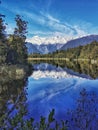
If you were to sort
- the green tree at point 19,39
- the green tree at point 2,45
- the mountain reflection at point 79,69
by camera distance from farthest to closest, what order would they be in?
the green tree at point 19,39 → the mountain reflection at point 79,69 → the green tree at point 2,45

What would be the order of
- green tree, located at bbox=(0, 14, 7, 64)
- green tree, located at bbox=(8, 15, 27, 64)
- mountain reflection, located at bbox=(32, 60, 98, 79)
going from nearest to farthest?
green tree, located at bbox=(0, 14, 7, 64) → mountain reflection, located at bbox=(32, 60, 98, 79) → green tree, located at bbox=(8, 15, 27, 64)

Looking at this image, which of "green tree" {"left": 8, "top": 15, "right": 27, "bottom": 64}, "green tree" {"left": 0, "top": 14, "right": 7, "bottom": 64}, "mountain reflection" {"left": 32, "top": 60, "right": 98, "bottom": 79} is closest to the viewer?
"green tree" {"left": 0, "top": 14, "right": 7, "bottom": 64}

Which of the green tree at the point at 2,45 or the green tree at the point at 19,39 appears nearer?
the green tree at the point at 2,45

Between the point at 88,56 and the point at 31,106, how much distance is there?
6316 inches

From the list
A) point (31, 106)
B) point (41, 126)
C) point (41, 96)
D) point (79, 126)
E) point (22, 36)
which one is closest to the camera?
point (41, 126)

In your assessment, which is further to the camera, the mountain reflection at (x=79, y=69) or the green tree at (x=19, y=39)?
the green tree at (x=19, y=39)

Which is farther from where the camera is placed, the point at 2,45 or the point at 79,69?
the point at 79,69

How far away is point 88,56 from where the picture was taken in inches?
7343

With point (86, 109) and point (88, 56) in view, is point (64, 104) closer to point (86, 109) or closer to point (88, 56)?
point (86, 109)

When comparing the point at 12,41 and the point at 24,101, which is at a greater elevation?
the point at 12,41

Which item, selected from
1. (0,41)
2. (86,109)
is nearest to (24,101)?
(86,109)

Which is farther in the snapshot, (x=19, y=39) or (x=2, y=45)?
(x=19, y=39)

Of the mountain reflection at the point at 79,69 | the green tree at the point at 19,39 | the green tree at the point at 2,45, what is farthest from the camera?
the green tree at the point at 19,39

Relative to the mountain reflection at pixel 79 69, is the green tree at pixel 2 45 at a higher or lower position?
higher
